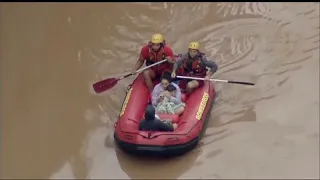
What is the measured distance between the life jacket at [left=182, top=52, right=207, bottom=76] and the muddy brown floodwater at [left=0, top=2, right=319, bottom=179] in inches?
16.0

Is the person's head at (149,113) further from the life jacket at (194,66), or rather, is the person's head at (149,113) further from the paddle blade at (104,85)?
the paddle blade at (104,85)

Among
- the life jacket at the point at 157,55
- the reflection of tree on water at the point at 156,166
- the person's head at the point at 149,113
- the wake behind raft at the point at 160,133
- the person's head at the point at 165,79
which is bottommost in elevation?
the reflection of tree on water at the point at 156,166

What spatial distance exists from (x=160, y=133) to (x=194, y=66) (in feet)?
2.89

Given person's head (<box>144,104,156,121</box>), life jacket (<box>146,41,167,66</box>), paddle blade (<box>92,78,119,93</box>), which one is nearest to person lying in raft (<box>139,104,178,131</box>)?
person's head (<box>144,104,156,121</box>)

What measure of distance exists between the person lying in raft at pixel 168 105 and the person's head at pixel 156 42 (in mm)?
416

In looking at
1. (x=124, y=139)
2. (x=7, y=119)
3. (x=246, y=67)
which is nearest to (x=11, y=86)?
(x=7, y=119)

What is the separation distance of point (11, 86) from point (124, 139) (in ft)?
5.75

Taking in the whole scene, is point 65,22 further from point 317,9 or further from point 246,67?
point 317,9

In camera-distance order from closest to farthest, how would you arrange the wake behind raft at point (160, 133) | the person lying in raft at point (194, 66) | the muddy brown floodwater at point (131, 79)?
1. the wake behind raft at point (160, 133)
2. the muddy brown floodwater at point (131, 79)
3. the person lying in raft at point (194, 66)

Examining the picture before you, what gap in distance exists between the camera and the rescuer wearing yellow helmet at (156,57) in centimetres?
636

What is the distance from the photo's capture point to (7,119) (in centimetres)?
651

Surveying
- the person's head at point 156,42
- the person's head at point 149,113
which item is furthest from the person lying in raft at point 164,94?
the person's head at point 149,113

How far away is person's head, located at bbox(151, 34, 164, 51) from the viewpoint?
6.33 metres

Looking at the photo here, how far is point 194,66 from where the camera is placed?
20.8 ft
